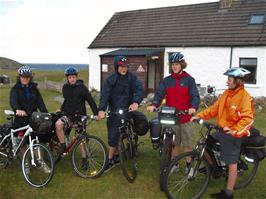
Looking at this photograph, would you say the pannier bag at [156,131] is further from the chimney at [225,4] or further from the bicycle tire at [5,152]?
the chimney at [225,4]

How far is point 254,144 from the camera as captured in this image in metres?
5.39

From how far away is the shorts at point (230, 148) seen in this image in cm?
514

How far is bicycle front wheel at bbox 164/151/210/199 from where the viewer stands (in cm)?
514

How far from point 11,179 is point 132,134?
2.22m

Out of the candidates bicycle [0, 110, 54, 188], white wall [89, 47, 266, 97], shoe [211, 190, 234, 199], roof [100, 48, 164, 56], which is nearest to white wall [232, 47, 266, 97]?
white wall [89, 47, 266, 97]

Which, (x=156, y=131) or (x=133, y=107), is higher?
(x=133, y=107)

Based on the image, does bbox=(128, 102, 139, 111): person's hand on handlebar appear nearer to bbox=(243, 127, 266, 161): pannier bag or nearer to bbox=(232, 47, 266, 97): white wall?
bbox=(243, 127, 266, 161): pannier bag

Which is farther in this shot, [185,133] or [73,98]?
[73,98]

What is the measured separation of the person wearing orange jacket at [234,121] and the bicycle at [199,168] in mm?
217

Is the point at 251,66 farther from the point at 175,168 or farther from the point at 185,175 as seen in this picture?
the point at 175,168

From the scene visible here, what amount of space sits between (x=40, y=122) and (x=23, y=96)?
70 centimetres

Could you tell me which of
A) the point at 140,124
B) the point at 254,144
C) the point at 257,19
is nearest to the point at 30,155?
the point at 140,124

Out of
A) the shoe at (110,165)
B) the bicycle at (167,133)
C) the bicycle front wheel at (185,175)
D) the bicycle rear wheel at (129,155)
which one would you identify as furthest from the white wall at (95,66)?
the bicycle front wheel at (185,175)

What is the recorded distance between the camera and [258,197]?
5.58 metres
